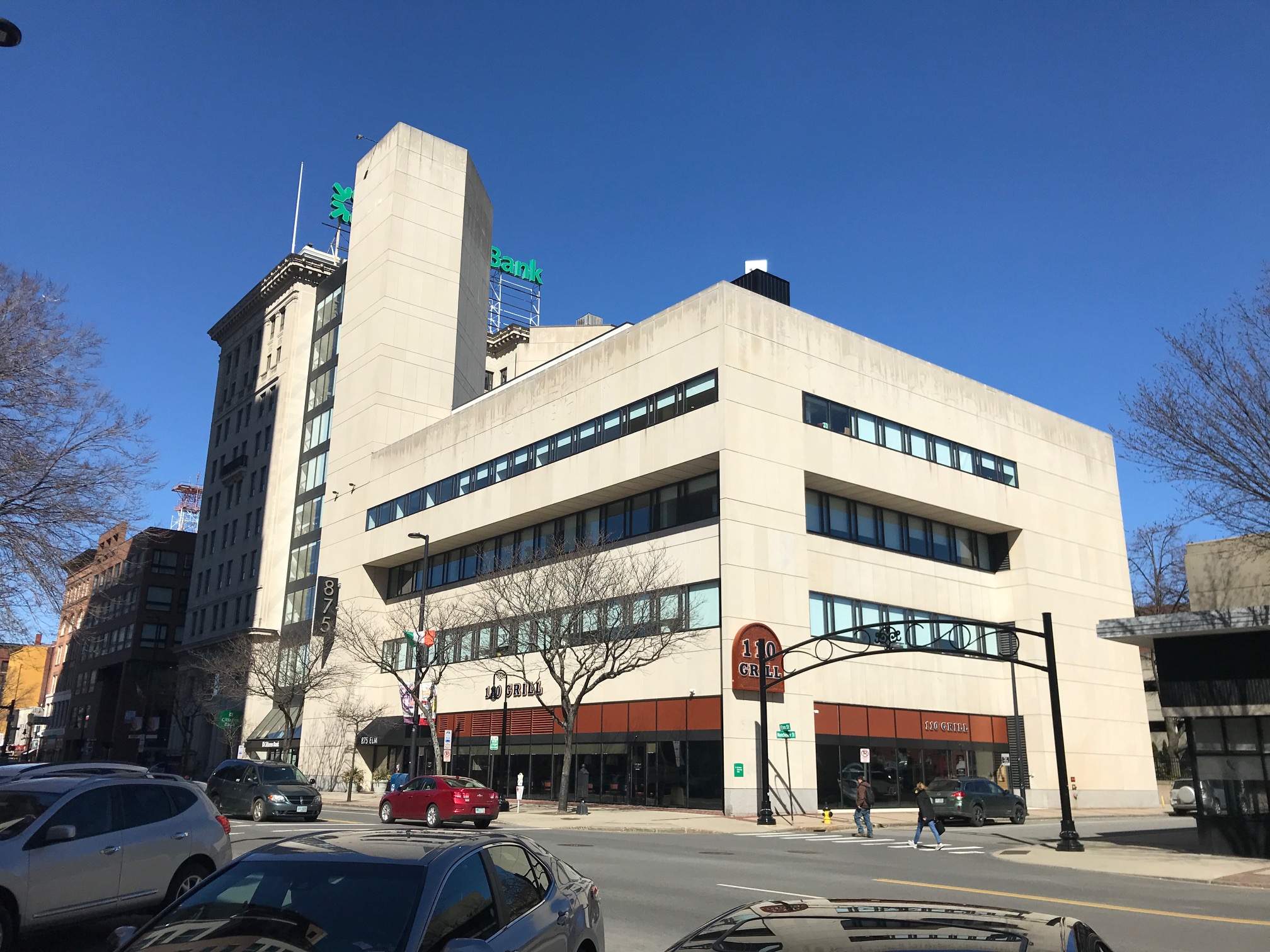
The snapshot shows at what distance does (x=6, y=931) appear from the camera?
29.4ft

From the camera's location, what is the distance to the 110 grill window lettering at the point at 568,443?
40281 millimetres

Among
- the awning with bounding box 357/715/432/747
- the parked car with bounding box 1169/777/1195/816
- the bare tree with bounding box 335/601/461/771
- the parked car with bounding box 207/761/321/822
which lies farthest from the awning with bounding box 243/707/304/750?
the parked car with bounding box 1169/777/1195/816

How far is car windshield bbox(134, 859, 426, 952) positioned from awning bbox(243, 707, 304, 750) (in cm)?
6126

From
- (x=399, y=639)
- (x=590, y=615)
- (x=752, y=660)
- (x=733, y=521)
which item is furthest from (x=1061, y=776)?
(x=399, y=639)

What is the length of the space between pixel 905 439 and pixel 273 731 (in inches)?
1800

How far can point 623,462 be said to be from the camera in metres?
41.9

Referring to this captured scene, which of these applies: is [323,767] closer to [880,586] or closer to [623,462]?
[623,462]

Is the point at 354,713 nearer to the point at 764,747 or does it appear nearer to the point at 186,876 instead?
the point at 764,747

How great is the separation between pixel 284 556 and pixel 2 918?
65124 millimetres

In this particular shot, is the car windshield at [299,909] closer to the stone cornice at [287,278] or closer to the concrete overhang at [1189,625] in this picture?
the concrete overhang at [1189,625]

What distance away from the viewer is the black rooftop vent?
4972 cm

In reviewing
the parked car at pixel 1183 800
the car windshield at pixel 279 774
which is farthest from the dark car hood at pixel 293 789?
the parked car at pixel 1183 800

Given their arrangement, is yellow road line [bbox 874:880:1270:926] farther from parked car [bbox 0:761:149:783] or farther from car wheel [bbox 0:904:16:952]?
car wheel [bbox 0:904:16:952]

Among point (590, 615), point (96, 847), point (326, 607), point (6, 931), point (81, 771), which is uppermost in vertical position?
point (326, 607)
